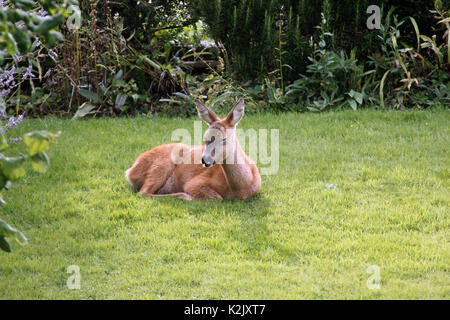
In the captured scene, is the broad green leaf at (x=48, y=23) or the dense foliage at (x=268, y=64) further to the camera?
the dense foliage at (x=268, y=64)

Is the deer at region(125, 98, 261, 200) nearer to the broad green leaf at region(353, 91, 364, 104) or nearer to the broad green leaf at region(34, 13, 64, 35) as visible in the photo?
the broad green leaf at region(34, 13, 64, 35)

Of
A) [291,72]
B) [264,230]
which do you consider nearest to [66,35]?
[291,72]

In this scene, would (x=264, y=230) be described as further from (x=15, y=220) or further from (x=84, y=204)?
(x=15, y=220)

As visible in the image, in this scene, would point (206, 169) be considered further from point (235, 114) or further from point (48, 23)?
point (48, 23)

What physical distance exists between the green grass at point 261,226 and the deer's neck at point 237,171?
0.18 m

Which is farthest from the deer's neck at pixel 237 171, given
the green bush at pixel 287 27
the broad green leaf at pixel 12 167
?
the green bush at pixel 287 27

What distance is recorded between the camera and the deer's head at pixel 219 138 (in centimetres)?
541

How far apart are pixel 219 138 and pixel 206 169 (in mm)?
634

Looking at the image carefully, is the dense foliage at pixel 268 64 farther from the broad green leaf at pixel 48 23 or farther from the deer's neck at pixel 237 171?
the broad green leaf at pixel 48 23

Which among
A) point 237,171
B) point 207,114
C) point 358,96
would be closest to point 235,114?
point 207,114

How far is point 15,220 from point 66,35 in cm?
422

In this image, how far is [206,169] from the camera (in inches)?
237

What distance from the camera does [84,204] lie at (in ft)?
19.0

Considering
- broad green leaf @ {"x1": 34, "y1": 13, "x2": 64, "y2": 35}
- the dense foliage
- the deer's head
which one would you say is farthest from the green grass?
broad green leaf @ {"x1": 34, "y1": 13, "x2": 64, "y2": 35}
